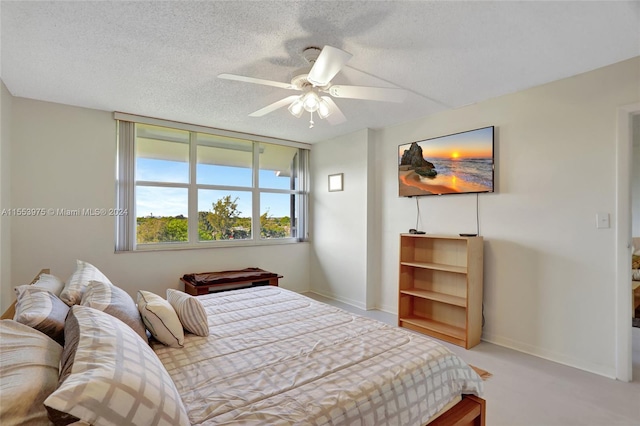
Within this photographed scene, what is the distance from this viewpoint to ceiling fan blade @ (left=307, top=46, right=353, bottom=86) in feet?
5.66

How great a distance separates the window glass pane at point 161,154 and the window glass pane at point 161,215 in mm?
175

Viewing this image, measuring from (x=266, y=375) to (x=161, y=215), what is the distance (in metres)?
3.34

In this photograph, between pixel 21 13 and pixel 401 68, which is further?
pixel 401 68

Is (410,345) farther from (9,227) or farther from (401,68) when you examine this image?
(9,227)

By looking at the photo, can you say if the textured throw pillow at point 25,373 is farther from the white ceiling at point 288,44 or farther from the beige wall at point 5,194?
the beige wall at point 5,194

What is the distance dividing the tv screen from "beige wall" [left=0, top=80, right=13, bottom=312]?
4164 mm

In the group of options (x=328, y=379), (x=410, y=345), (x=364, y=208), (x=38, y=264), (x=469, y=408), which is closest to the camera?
(x=328, y=379)

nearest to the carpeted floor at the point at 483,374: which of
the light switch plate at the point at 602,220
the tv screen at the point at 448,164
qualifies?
the light switch plate at the point at 602,220

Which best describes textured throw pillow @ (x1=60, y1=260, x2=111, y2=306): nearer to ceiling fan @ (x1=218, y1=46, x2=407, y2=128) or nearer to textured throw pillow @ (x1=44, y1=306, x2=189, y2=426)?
textured throw pillow @ (x1=44, y1=306, x2=189, y2=426)

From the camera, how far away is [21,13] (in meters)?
1.85

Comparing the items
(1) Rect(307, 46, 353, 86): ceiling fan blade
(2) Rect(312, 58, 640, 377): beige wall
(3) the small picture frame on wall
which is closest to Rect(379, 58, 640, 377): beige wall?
(2) Rect(312, 58, 640, 377): beige wall

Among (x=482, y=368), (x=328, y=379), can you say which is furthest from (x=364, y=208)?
(x=328, y=379)

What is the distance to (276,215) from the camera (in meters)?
5.15

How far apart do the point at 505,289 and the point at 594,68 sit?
6.85 ft
